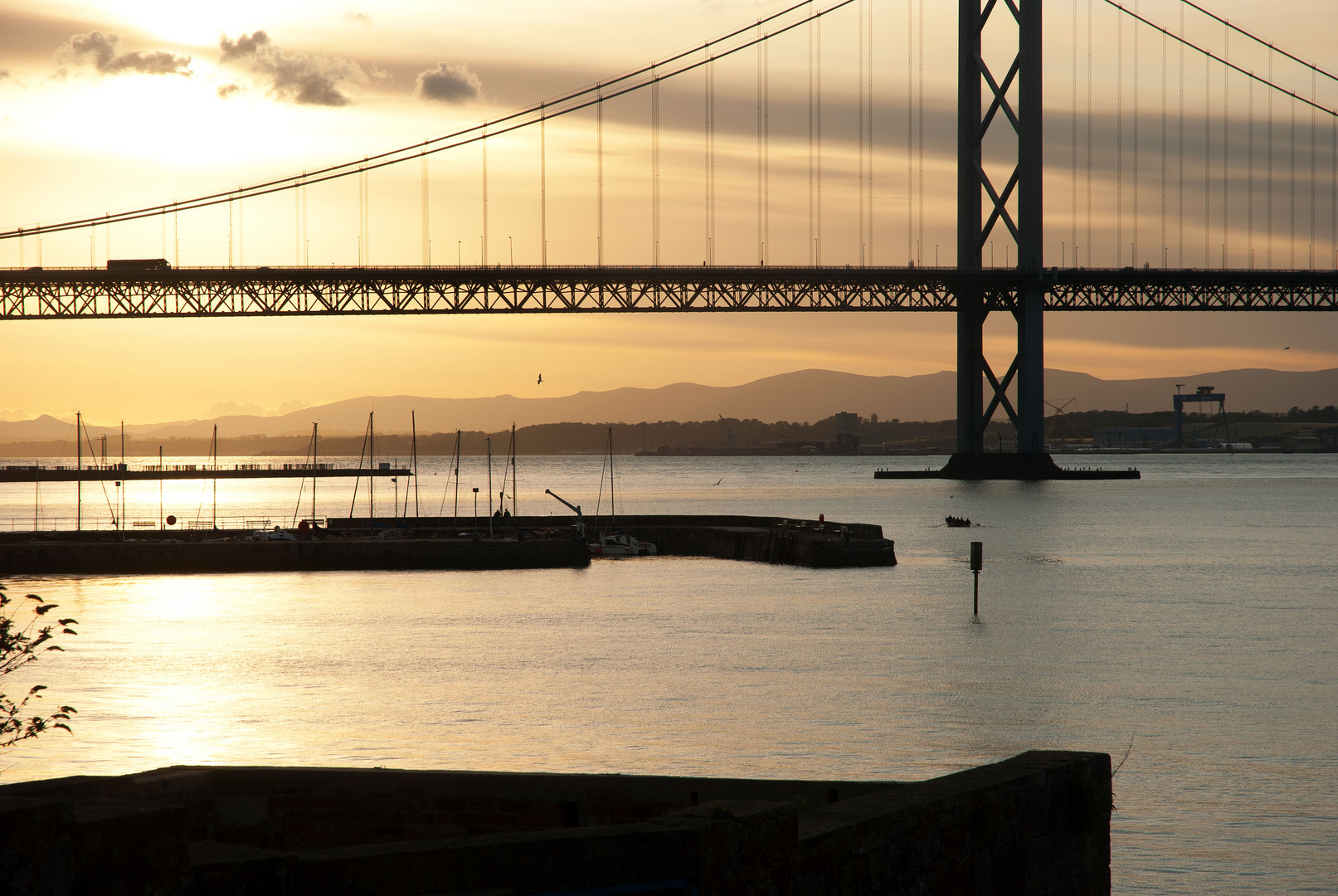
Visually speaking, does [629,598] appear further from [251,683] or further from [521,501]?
[521,501]

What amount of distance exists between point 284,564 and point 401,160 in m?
38.9

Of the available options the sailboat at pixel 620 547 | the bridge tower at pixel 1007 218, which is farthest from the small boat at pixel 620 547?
the bridge tower at pixel 1007 218

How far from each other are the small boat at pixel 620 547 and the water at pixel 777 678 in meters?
1.53

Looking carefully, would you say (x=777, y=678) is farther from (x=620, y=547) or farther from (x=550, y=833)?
(x=620, y=547)

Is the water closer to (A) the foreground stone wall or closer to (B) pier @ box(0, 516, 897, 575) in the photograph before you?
(B) pier @ box(0, 516, 897, 575)

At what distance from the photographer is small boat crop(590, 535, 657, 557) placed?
50.8 m

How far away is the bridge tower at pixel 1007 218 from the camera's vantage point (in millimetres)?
→ 81938

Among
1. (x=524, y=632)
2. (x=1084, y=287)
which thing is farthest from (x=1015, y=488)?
Answer: (x=524, y=632)

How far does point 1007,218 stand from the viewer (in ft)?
276

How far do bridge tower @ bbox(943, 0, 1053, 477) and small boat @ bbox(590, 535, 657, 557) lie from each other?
38705 mm

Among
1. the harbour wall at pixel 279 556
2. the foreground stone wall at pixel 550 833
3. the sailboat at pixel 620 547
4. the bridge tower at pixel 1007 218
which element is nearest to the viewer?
the foreground stone wall at pixel 550 833

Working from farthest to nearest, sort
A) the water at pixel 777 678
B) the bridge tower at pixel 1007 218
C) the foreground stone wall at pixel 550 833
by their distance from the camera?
the bridge tower at pixel 1007 218, the water at pixel 777 678, the foreground stone wall at pixel 550 833

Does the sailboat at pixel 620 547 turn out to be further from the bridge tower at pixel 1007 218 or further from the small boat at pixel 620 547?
the bridge tower at pixel 1007 218

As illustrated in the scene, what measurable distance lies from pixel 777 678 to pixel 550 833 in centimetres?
1746
